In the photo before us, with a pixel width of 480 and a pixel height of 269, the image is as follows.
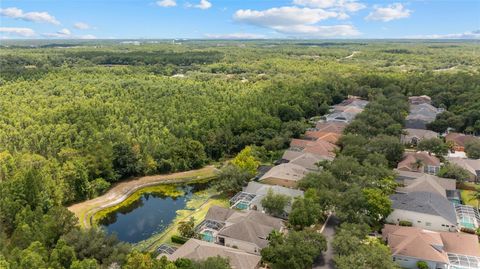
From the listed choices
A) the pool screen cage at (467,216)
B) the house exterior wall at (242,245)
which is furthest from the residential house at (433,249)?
the house exterior wall at (242,245)

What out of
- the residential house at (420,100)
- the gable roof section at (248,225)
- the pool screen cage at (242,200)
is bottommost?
the pool screen cage at (242,200)

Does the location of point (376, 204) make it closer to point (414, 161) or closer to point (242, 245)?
point (242, 245)

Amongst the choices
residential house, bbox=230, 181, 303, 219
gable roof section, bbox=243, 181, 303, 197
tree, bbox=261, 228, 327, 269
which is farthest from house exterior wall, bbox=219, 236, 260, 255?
gable roof section, bbox=243, 181, 303, 197

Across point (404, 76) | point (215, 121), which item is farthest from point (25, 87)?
point (404, 76)

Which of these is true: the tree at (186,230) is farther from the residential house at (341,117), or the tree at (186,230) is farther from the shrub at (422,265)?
the residential house at (341,117)

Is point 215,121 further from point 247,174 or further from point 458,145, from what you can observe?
point 458,145
